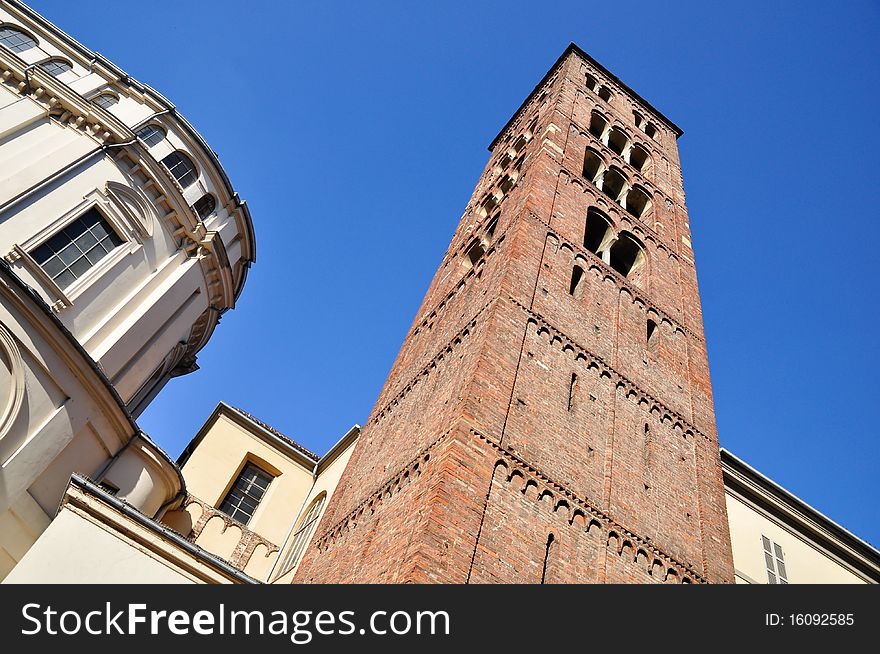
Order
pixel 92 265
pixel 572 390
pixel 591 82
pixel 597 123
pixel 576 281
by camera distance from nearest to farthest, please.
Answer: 1. pixel 572 390
2. pixel 576 281
3. pixel 92 265
4. pixel 597 123
5. pixel 591 82

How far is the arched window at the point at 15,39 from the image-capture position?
18719mm

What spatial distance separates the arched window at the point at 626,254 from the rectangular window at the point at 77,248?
12.2m

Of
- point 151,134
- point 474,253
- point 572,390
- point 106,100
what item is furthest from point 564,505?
point 106,100

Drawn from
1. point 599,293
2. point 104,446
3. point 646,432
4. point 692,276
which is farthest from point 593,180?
point 104,446

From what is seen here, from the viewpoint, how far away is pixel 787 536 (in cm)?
1647

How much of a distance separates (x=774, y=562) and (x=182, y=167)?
59.4 feet

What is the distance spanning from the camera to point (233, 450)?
1853cm

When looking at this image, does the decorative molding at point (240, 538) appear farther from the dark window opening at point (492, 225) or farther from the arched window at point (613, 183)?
the arched window at point (613, 183)

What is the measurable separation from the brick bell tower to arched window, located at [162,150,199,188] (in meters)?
7.59

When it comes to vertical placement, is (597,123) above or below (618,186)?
above

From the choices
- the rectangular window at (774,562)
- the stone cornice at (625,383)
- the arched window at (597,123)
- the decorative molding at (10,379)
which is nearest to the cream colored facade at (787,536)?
the rectangular window at (774,562)

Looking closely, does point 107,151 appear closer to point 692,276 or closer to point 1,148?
point 1,148

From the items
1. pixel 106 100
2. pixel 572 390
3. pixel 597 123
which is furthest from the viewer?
pixel 597 123

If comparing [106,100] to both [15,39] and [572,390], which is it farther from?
[572,390]
